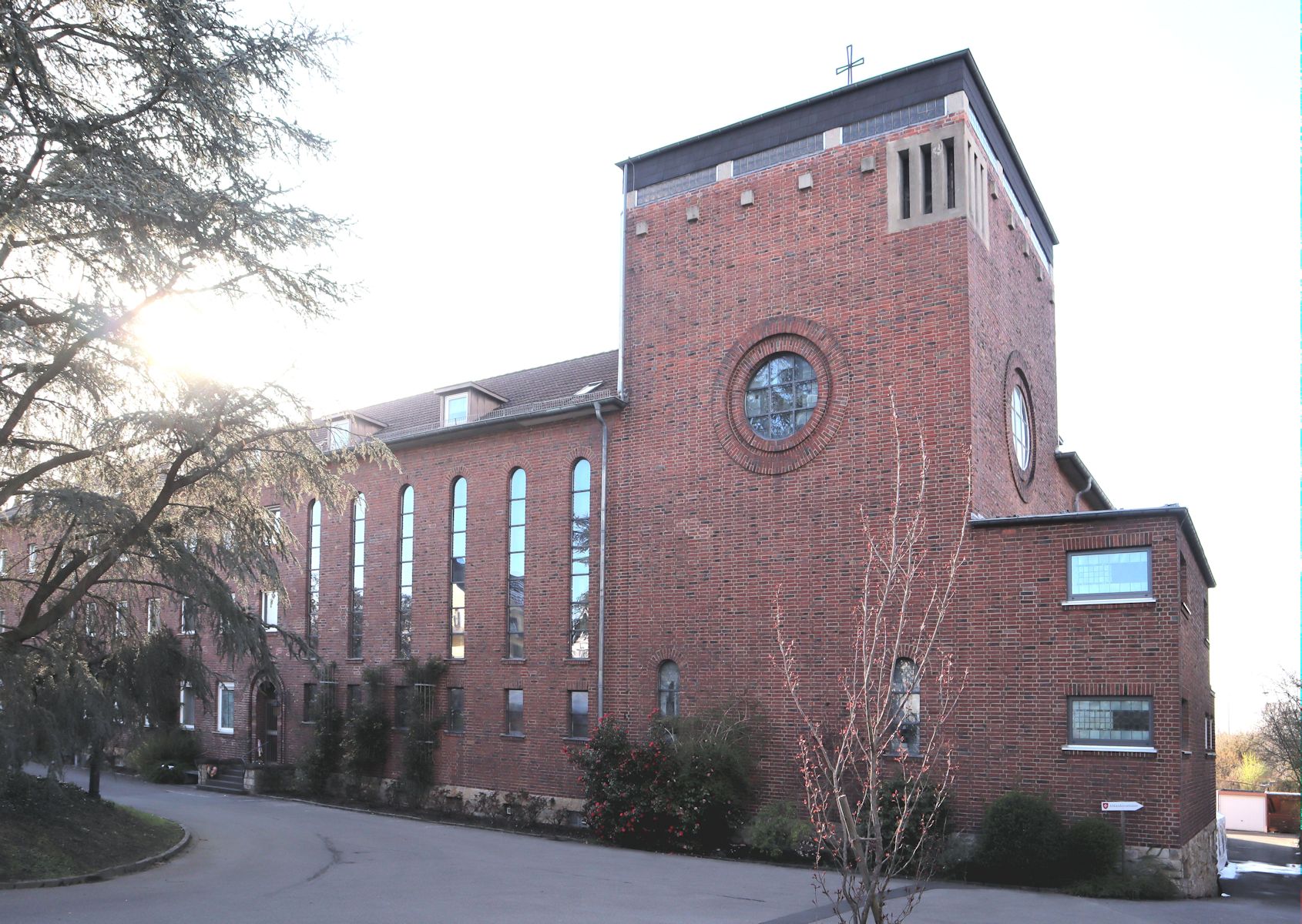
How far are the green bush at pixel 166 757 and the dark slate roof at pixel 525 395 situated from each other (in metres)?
10.7

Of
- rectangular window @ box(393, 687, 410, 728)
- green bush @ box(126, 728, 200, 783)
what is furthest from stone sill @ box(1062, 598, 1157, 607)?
green bush @ box(126, 728, 200, 783)

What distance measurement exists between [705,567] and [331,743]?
11843 mm

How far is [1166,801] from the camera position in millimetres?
15789

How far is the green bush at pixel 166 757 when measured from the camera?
30406mm

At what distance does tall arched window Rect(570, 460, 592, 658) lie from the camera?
74.7 feet

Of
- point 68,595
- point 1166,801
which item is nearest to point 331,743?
point 68,595

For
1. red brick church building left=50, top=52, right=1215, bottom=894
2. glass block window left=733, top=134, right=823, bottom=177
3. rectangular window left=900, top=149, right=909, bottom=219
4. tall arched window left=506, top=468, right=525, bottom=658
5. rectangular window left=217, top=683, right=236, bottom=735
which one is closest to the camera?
red brick church building left=50, top=52, right=1215, bottom=894

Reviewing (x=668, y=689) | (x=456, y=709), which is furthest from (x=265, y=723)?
(x=668, y=689)

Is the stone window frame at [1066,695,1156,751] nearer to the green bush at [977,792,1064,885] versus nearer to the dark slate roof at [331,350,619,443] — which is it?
the green bush at [977,792,1064,885]

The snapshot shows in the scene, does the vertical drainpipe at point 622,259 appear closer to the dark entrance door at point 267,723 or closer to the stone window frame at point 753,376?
the stone window frame at point 753,376

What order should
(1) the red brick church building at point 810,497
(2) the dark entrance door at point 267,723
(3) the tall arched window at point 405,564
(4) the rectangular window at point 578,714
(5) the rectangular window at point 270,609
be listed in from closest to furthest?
(1) the red brick church building at point 810,497 → (4) the rectangular window at point 578,714 → (3) the tall arched window at point 405,564 → (2) the dark entrance door at point 267,723 → (5) the rectangular window at point 270,609

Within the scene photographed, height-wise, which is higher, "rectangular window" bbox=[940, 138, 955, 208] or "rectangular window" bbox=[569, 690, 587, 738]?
"rectangular window" bbox=[940, 138, 955, 208]

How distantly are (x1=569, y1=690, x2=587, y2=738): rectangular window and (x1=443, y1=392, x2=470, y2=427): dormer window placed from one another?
7853 millimetres

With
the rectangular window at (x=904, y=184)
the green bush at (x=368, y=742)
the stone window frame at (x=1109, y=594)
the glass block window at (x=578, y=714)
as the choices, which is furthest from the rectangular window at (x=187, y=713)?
the stone window frame at (x=1109, y=594)
